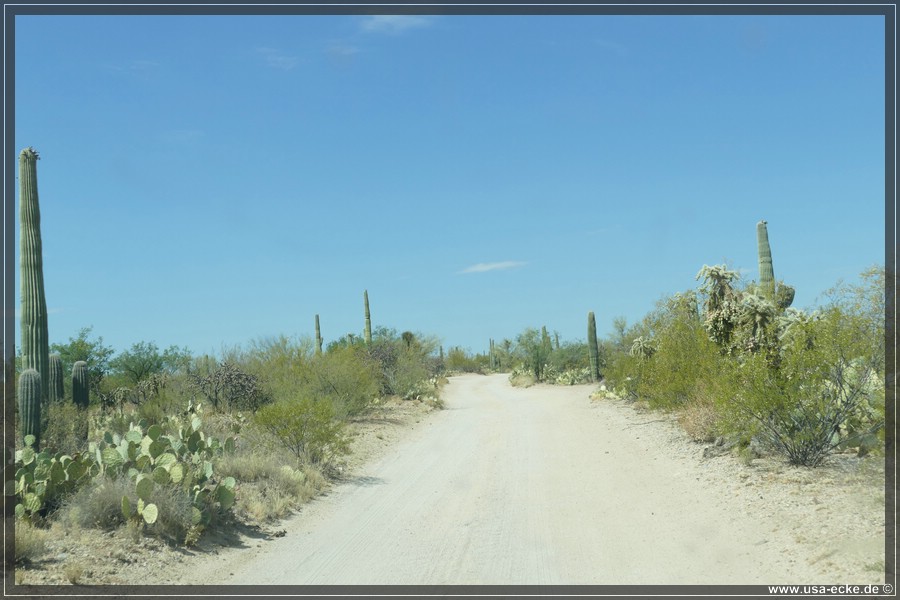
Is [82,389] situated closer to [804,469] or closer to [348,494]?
[348,494]

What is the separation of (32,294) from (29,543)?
866cm

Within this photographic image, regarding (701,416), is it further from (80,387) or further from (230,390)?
(80,387)

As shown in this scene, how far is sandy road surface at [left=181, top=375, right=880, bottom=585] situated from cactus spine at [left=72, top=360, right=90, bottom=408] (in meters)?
6.63

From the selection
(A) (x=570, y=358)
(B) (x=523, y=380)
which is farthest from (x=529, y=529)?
(A) (x=570, y=358)

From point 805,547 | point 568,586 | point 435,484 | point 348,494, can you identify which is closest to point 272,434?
point 348,494

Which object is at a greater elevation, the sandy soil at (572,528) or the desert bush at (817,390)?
the desert bush at (817,390)

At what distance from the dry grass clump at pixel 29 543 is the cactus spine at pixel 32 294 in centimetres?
747

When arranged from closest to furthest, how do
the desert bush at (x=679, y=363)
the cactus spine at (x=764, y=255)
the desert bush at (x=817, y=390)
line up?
1. the desert bush at (x=817, y=390)
2. the desert bush at (x=679, y=363)
3. the cactus spine at (x=764, y=255)

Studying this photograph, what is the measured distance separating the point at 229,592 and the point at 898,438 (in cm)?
883

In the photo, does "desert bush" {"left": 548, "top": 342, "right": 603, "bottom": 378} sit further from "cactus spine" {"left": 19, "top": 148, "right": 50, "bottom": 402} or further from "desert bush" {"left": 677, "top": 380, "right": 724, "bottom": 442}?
"cactus spine" {"left": 19, "top": 148, "right": 50, "bottom": 402}

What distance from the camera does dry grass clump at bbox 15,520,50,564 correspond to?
8586 mm

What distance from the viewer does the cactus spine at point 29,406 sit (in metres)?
12.8

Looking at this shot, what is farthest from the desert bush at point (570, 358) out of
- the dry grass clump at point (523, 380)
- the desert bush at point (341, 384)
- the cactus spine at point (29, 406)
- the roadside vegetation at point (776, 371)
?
the cactus spine at point (29, 406)

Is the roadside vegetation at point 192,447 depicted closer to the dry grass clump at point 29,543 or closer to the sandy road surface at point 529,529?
the dry grass clump at point 29,543
